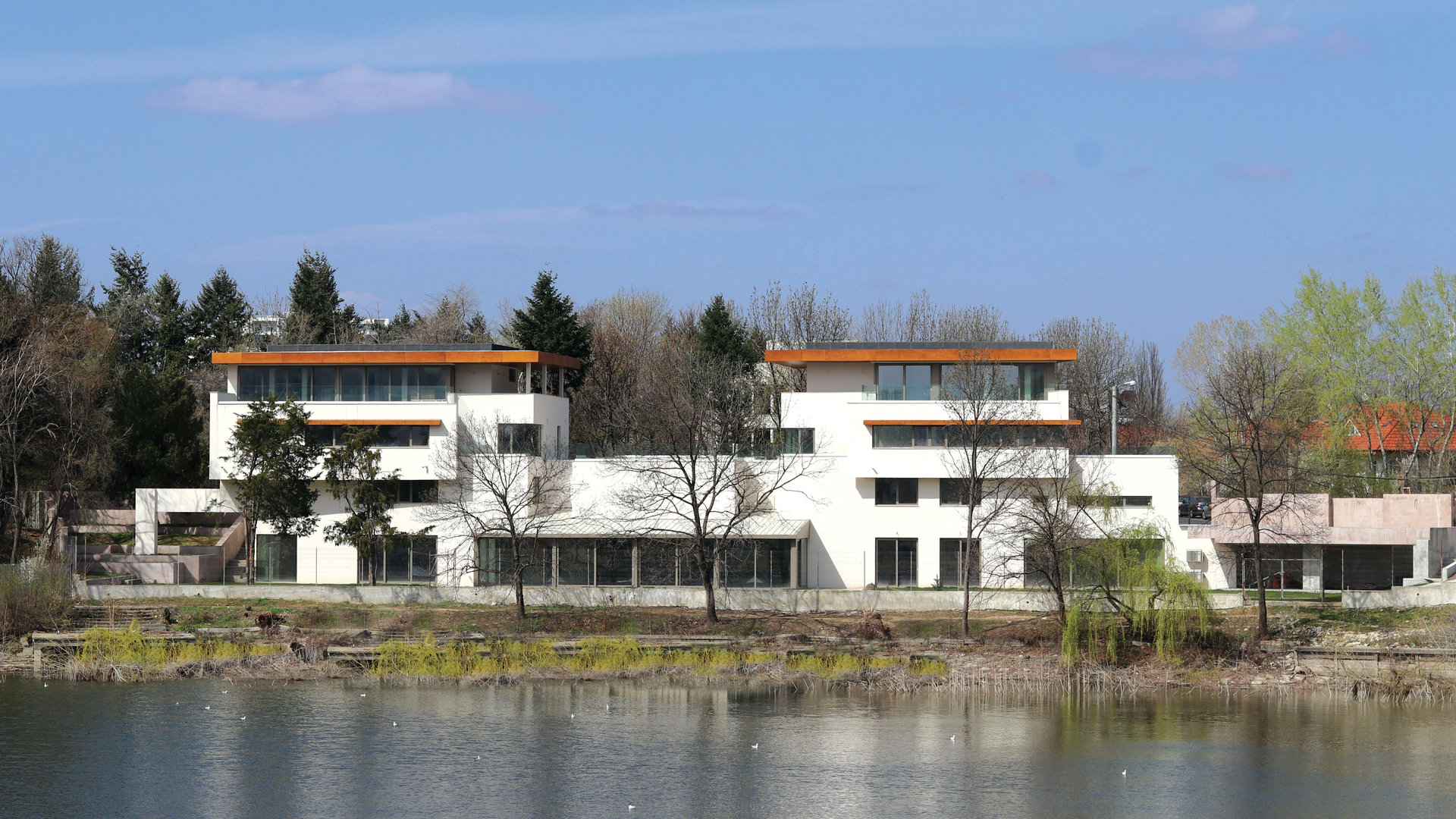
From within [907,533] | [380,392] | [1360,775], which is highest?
[380,392]

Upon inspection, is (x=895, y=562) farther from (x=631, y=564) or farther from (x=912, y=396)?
(x=631, y=564)

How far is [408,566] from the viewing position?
65.0 metres

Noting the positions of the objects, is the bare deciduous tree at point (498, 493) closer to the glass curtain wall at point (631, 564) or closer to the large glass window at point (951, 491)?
the glass curtain wall at point (631, 564)

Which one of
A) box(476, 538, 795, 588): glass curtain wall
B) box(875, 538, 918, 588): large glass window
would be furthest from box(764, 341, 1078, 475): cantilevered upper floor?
box(476, 538, 795, 588): glass curtain wall

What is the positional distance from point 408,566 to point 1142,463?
1327 inches

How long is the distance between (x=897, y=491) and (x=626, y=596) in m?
13.7

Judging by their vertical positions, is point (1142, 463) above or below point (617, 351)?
below

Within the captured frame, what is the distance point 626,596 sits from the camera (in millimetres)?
59031

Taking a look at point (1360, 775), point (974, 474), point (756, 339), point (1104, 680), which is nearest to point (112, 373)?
point (756, 339)

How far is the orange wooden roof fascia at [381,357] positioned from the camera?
6700cm

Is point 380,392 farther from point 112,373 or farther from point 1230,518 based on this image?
point 1230,518

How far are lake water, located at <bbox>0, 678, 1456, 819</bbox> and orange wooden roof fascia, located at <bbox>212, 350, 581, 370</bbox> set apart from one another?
2175 cm

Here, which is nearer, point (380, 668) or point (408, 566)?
point (380, 668)

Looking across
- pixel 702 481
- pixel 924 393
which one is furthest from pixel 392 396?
pixel 924 393
